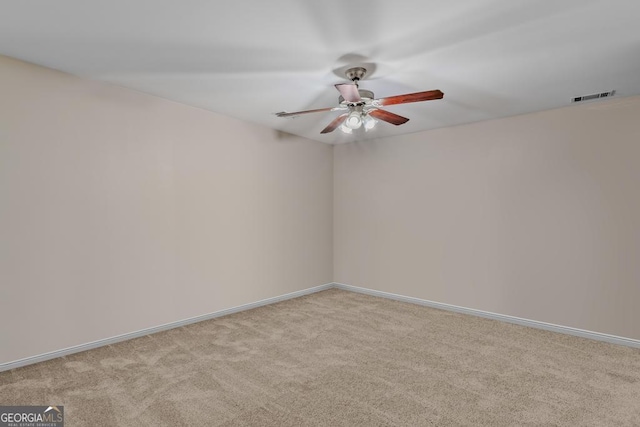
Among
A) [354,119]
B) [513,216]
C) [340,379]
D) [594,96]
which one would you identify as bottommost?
[340,379]

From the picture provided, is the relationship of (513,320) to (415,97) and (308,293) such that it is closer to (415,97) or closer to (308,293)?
(308,293)

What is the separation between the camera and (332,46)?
244cm

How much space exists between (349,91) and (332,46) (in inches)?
13.6

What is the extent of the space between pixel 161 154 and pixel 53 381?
217 centimetres

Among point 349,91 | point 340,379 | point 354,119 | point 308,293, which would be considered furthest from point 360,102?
point 308,293

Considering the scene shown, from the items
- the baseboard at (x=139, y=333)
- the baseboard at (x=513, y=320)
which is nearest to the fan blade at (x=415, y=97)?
the baseboard at (x=513, y=320)

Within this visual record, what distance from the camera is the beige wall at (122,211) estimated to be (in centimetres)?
275

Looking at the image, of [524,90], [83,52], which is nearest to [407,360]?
[524,90]

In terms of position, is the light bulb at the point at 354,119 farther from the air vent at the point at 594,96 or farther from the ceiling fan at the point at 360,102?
the air vent at the point at 594,96

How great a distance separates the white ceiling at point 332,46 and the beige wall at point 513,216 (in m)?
0.52

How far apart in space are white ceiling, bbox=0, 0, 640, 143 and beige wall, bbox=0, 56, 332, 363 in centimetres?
38

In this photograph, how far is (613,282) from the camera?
3.40 m

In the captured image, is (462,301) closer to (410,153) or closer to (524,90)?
(410,153)

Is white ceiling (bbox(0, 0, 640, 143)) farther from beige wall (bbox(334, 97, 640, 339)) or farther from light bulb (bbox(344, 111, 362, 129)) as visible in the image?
beige wall (bbox(334, 97, 640, 339))
